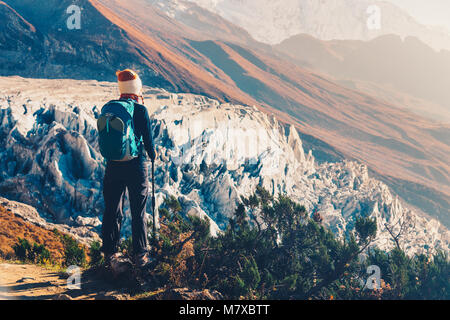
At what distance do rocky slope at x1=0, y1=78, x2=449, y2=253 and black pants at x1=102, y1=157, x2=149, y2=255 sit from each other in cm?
1119

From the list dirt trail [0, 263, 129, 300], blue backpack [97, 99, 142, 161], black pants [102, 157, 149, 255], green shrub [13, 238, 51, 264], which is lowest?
green shrub [13, 238, 51, 264]

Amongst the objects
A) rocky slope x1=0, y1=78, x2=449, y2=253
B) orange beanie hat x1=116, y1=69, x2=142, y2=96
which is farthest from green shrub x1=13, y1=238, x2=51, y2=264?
rocky slope x1=0, y1=78, x2=449, y2=253

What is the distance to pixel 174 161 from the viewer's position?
72.7 feet

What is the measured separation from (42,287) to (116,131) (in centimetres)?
301

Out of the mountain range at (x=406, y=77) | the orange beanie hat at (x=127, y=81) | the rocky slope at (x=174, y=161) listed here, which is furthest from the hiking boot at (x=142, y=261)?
the mountain range at (x=406, y=77)

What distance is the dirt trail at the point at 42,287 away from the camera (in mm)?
5035

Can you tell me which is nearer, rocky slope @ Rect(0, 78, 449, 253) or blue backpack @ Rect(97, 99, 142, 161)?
blue backpack @ Rect(97, 99, 142, 161)

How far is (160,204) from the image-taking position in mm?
17438

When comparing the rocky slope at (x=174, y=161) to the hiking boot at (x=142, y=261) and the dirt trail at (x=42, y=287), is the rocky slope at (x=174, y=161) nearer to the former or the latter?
the hiking boot at (x=142, y=261)

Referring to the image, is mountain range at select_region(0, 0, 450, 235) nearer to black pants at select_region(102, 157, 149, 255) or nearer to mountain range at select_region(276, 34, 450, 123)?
black pants at select_region(102, 157, 149, 255)

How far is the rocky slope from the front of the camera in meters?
18.0

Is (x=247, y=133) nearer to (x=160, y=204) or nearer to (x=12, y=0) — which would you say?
(x=160, y=204)

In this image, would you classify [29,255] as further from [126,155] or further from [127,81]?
[127,81]

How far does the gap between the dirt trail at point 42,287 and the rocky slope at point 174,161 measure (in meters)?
11.3
